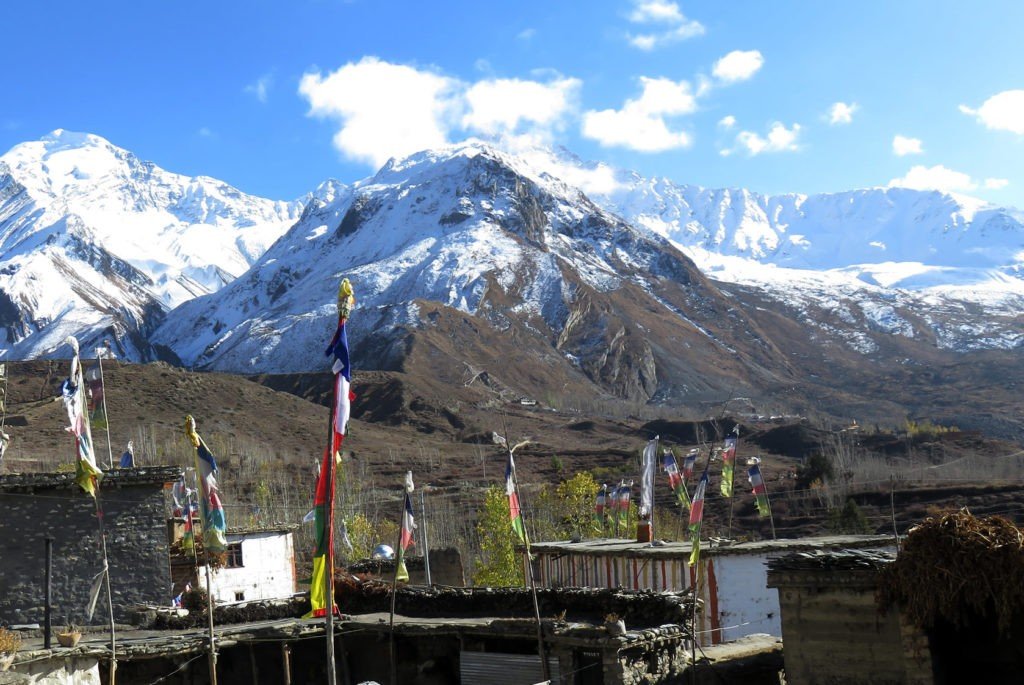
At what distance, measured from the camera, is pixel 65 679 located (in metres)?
24.8

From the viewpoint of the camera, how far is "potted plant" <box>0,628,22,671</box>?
23.3 meters

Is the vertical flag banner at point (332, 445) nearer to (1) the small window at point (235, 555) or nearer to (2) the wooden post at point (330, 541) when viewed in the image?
(2) the wooden post at point (330, 541)

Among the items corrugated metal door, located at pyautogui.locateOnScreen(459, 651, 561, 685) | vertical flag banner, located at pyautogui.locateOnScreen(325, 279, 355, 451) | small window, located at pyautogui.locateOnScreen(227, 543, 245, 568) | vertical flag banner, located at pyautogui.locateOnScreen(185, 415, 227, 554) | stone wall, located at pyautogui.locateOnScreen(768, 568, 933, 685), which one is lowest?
corrugated metal door, located at pyautogui.locateOnScreen(459, 651, 561, 685)

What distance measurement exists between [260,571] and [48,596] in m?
15.0

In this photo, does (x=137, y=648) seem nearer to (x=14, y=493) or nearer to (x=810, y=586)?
(x=14, y=493)

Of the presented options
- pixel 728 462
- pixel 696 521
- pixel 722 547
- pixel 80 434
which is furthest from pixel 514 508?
pixel 722 547

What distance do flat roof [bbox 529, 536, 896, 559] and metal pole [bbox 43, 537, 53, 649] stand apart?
15.6m

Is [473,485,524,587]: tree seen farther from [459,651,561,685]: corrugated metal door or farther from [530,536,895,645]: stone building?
[459,651,561,685]: corrugated metal door

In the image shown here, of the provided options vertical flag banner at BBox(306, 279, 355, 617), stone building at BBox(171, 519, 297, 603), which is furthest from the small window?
vertical flag banner at BBox(306, 279, 355, 617)

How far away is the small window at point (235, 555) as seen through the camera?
132 ft

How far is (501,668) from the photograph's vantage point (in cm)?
2486

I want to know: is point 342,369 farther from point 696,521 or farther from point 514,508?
point 696,521

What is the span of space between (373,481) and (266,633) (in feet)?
275

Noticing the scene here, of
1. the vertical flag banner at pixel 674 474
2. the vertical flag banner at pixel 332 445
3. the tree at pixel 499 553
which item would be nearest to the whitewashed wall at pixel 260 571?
the tree at pixel 499 553
